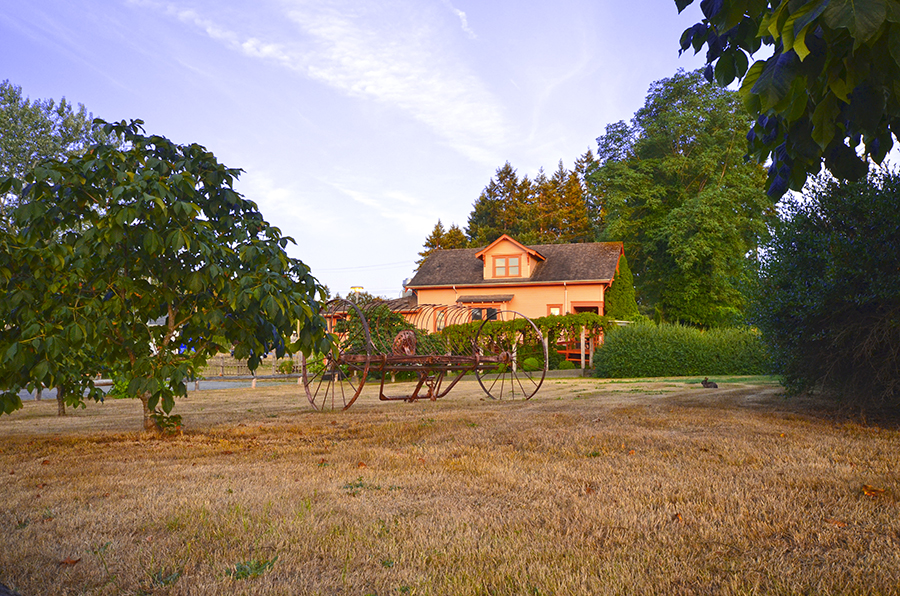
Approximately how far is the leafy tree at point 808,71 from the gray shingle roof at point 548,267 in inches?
1040

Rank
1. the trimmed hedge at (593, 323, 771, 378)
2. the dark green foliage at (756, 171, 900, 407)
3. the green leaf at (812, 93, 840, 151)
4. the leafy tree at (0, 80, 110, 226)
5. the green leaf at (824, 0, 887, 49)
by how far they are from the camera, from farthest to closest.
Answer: the leafy tree at (0, 80, 110, 226) < the trimmed hedge at (593, 323, 771, 378) < the dark green foliage at (756, 171, 900, 407) < the green leaf at (812, 93, 840, 151) < the green leaf at (824, 0, 887, 49)

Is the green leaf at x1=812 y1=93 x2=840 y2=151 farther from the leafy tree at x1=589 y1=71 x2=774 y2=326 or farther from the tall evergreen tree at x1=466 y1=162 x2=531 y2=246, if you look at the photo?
the tall evergreen tree at x1=466 y1=162 x2=531 y2=246

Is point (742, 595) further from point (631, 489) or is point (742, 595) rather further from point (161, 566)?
point (161, 566)

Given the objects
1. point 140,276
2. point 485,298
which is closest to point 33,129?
point 485,298

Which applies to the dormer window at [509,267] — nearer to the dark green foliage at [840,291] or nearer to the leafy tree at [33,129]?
the leafy tree at [33,129]

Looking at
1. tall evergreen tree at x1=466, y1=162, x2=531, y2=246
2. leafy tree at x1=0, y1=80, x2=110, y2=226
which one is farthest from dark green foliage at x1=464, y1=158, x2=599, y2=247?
leafy tree at x1=0, y1=80, x2=110, y2=226

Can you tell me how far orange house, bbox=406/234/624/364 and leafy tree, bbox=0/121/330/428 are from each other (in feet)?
76.0

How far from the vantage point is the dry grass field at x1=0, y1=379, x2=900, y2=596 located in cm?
235

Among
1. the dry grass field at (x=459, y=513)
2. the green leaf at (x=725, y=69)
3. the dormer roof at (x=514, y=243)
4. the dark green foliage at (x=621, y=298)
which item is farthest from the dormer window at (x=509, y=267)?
the green leaf at (x=725, y=69)

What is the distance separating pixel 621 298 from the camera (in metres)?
30.4

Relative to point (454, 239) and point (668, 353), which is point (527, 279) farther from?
point (454, 239)

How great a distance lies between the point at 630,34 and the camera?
7059mm

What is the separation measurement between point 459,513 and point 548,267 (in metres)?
28.7

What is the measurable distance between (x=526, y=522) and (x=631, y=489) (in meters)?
0.95
